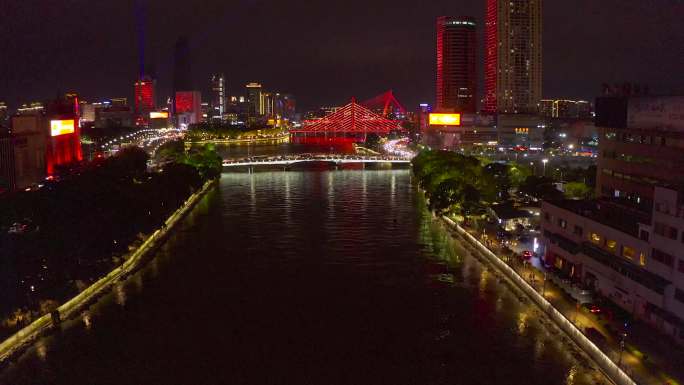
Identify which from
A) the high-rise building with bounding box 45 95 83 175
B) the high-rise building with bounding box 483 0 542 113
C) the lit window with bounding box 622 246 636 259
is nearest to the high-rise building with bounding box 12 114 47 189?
the high-rise building with bounding box 45 95 83 175

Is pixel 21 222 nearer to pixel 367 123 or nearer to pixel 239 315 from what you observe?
pixel 239 315

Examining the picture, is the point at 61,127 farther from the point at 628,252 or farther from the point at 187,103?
the point at 187,103

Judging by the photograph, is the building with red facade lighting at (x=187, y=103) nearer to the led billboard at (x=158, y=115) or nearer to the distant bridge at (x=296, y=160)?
the led billboard at (x=158, y=115)

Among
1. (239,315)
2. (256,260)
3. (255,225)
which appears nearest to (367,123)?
(255,225)

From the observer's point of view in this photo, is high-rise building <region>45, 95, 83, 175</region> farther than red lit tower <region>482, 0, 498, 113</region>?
No

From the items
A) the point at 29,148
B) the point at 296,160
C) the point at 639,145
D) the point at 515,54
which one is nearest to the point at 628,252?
the point at 639,145

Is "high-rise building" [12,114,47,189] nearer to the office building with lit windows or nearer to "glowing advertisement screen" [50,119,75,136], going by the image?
"glowing advertisement screen" [50,119,75,136]

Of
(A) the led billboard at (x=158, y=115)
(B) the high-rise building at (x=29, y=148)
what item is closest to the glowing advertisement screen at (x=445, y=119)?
(B) the high-rise building at (x=29, y=148)
